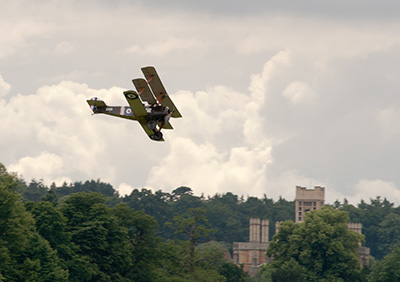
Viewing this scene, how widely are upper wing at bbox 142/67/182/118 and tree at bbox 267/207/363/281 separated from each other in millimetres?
79239

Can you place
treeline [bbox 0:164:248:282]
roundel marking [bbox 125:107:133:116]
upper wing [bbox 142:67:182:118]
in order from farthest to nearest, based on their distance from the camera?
treeline [bbox 0:164:248:282] < roundel marking [bbox 125:107:133:116] < upper wing [bbox 142:67:182:118]

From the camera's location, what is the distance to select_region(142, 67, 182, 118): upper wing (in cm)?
5438

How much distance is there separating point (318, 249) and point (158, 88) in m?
92.5

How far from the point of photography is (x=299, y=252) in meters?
144

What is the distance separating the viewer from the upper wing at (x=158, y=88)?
54.4 meters

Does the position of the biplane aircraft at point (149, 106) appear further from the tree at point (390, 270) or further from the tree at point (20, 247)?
the tree at point (390, 270)

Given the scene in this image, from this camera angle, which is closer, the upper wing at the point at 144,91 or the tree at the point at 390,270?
A: the upper wing at the point at 144,91

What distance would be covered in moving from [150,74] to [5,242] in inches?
972

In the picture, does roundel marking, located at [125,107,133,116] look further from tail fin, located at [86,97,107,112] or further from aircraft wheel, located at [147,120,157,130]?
tail fin, located at [86,97,107,112]

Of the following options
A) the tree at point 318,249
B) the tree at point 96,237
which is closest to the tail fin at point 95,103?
the tree at point 96,237

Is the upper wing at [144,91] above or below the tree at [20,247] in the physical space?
above

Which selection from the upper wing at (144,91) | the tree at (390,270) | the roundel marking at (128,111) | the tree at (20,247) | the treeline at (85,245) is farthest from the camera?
the tree at (390,270)

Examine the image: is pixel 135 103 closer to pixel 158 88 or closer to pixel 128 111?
pixel 158 88

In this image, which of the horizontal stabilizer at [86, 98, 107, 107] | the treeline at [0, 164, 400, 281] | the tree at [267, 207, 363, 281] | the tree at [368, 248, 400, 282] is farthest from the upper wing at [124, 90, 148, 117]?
the tree at [267, 207, 363, 281]
